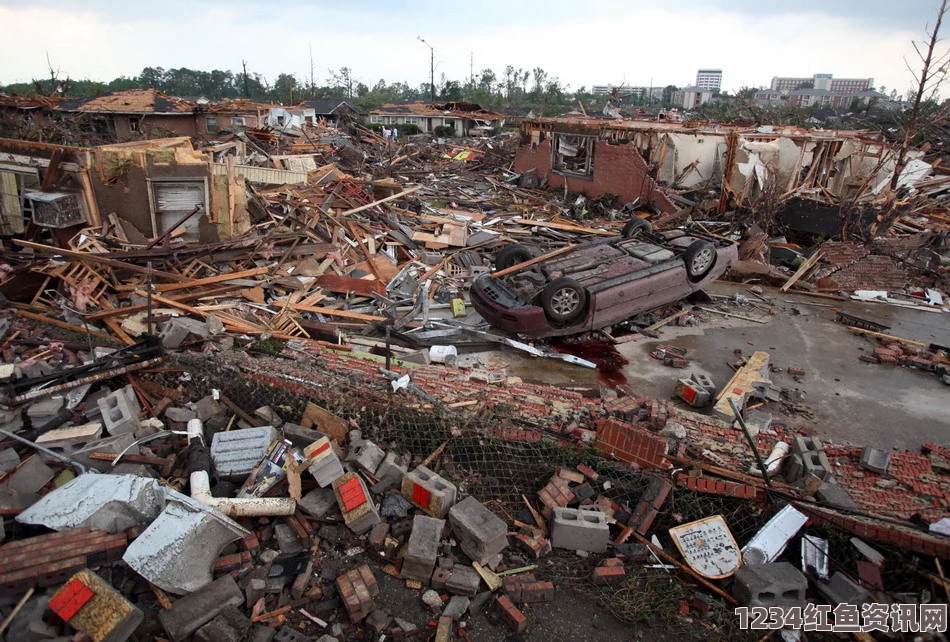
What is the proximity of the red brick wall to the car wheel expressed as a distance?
7.72 meters

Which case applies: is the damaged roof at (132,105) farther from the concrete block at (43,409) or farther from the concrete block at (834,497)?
the concrete block at (834,497)

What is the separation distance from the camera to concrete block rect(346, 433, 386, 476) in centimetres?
492

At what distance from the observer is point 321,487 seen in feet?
15.7

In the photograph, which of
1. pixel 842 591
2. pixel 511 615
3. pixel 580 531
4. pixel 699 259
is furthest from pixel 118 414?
pixel 699 259

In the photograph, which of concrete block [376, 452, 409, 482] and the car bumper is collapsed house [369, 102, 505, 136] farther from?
concrete block [376, 452, 409, 482]

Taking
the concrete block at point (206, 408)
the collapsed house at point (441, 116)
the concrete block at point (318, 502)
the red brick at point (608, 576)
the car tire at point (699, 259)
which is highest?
the collapsed house at point (441, 116)

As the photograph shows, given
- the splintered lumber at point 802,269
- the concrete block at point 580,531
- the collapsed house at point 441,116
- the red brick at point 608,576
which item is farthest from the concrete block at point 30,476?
the collapsed house at point 441,116

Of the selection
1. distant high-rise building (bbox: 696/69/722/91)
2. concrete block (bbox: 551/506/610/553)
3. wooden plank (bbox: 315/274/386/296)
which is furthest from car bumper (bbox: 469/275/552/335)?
distant high-rise building (bbox: 696/69/722/91)

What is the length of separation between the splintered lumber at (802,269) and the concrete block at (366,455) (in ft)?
32.4

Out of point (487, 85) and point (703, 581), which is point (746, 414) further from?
point (487, 85)

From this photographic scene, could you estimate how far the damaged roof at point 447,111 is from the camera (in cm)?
3991

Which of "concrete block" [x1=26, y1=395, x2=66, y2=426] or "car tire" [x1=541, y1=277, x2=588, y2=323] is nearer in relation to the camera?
"concrete block" [x1=26, y1=395, x2=66, y2=426]

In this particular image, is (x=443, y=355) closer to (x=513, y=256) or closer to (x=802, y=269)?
(x=513, y=256)

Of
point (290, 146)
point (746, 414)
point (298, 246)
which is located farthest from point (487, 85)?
point (746, 414)
